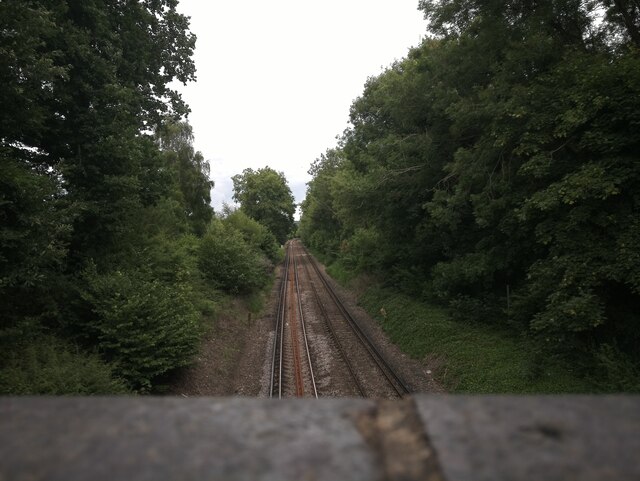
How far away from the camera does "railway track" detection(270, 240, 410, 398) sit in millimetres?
11336

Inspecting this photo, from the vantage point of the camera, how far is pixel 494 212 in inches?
464

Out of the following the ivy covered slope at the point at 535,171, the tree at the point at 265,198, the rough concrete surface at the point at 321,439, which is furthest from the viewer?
the tree at the point at 265,198

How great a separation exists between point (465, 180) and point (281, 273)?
91.2 feet

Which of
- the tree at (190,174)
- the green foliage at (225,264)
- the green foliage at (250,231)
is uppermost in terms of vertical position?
the tree at (190,174)

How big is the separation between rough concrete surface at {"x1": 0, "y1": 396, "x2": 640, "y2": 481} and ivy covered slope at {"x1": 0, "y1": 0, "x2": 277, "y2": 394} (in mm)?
7079

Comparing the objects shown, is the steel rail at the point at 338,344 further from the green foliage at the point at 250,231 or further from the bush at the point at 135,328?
the green foliage at the point at 250,231

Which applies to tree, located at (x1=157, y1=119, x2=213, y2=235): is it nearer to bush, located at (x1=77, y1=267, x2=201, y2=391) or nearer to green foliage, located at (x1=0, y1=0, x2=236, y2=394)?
green foliage, located at (x1=0, y1=0, x2=236, y2=394)

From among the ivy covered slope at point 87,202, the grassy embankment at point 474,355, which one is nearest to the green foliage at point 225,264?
the ivy covered slope at point 87,202

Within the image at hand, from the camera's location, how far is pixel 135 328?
31.9ft

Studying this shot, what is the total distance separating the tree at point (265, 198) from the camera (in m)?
57.4

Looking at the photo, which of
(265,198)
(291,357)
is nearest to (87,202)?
(291,357)

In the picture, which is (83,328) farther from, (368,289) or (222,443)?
(368,289)

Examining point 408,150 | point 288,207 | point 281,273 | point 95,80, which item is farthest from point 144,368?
point 288,207

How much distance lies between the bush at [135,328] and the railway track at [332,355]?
339 centimetres
